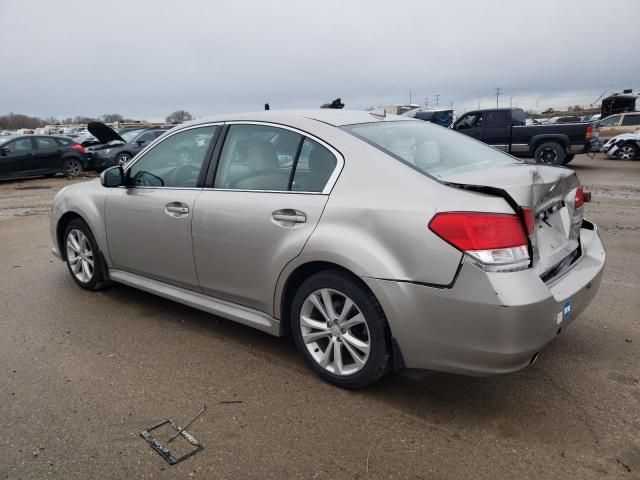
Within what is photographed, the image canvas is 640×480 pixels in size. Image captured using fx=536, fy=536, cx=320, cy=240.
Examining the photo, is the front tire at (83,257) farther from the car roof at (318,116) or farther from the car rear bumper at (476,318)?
the car rear bumper at (476,318)

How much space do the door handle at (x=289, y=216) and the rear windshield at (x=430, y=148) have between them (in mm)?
592

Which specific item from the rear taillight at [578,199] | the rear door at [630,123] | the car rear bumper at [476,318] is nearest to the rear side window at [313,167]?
the car rear bumper at [476,318]

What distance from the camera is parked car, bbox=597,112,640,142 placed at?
22.5 meters

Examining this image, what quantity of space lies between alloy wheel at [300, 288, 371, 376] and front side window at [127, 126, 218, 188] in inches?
55.1

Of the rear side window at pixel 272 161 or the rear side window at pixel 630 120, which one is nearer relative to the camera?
the rear side window at pixel 272 161

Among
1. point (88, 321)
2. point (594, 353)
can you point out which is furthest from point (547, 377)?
point (88, 321)

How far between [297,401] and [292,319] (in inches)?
19.8

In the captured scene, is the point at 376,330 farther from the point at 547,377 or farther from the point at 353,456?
the point at 547,377

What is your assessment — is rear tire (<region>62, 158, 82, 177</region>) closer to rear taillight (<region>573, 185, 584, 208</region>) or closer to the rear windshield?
the rear windshield

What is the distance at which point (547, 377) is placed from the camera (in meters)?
3.29

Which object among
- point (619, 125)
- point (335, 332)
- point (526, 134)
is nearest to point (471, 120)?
point (526, 134)

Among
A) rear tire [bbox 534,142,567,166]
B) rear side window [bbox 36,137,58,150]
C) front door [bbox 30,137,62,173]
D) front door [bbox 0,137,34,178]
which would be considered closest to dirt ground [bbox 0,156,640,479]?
rear tire [bbox 534,142,567,166]

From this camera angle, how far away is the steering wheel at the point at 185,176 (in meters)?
3.94

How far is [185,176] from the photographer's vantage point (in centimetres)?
404
